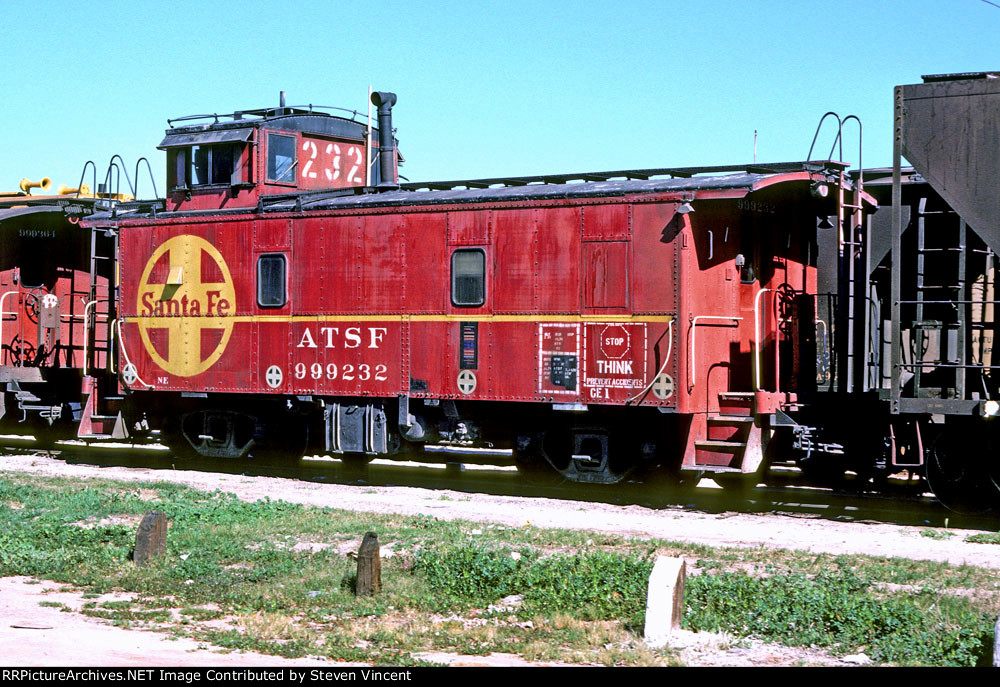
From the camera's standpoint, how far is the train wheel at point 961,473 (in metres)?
13.9

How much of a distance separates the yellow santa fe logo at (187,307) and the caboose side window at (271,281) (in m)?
0.54

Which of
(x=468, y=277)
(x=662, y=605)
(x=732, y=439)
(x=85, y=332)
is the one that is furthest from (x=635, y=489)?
(x=85, y=332)

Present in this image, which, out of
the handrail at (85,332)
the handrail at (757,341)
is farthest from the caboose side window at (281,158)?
the handrail at (757,341)

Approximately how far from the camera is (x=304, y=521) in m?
13.5

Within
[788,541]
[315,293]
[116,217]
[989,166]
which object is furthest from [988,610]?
[116,217]

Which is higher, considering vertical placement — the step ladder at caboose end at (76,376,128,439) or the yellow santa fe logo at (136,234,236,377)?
the yellow santa fe logo at (136,234,236,377)

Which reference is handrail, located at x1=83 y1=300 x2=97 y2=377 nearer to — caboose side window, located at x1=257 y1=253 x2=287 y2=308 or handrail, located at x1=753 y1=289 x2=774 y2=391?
caboose side window, located at x1=257 y1=253 x2=287 y2=308

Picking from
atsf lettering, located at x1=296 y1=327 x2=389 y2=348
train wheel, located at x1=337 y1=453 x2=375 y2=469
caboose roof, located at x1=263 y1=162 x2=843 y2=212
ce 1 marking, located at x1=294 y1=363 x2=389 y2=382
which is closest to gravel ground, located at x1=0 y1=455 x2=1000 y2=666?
ce 1 marking, located at x1=294 y1=363 x2=389 y2=382

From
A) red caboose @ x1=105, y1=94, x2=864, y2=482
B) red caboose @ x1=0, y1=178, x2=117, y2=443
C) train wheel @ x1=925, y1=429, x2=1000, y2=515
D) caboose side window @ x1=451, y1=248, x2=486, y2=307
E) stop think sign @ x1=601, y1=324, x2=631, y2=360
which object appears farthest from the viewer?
red caboose @ x1=0, y1=178, x2=117, y2=443

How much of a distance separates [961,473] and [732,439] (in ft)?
9.15

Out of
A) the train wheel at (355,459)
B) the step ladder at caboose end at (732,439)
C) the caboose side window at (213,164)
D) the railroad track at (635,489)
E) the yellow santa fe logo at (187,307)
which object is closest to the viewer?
the railroad track at (635,489)

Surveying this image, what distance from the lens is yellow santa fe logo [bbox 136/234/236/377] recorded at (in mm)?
18984

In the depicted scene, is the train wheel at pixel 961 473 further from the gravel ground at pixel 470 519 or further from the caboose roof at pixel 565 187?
the caboose roof at pixel 565 187

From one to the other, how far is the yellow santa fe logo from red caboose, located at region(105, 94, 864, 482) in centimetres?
3
